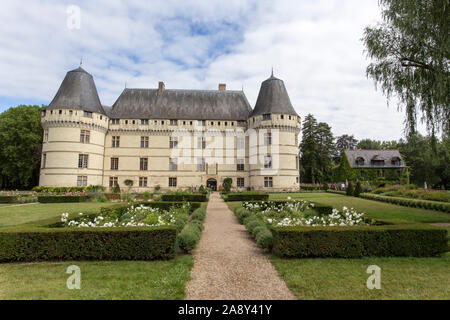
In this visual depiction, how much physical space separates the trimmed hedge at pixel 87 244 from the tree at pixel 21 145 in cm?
3247

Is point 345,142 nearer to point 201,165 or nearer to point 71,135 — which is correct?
point 201,165

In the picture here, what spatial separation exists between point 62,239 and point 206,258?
10.2 ft

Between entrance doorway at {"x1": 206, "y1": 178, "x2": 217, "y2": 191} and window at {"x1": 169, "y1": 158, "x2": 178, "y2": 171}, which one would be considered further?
entrance doorway at {"x1": 206, "y1": 178, "x2": 217, "y2": 191}

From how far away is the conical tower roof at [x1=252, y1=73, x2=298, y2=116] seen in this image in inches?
1101

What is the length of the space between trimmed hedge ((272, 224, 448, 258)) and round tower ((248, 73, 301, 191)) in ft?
71.4

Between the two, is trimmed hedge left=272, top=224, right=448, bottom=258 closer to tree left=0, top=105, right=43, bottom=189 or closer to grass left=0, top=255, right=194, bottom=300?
grass left=0, top=255, right=194, bottom=300

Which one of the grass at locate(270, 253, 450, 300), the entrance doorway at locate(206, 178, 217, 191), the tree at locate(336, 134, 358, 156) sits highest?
the tree at locate(336, 134, 358, 156)

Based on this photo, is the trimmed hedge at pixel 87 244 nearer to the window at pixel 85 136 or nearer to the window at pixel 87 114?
the window at pixel 85 136

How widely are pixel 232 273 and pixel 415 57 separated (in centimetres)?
1095

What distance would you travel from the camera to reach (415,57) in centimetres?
1003

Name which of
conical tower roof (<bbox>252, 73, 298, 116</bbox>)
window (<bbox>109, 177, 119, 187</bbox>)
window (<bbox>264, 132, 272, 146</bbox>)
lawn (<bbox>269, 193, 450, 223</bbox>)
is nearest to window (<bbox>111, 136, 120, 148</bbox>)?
→ window (<bbox>109, 177, 119, 187</bbox>)

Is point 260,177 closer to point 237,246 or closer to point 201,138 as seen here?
point 201,138

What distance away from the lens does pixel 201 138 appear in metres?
30.4

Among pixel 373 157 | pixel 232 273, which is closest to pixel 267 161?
pixel 373 157
